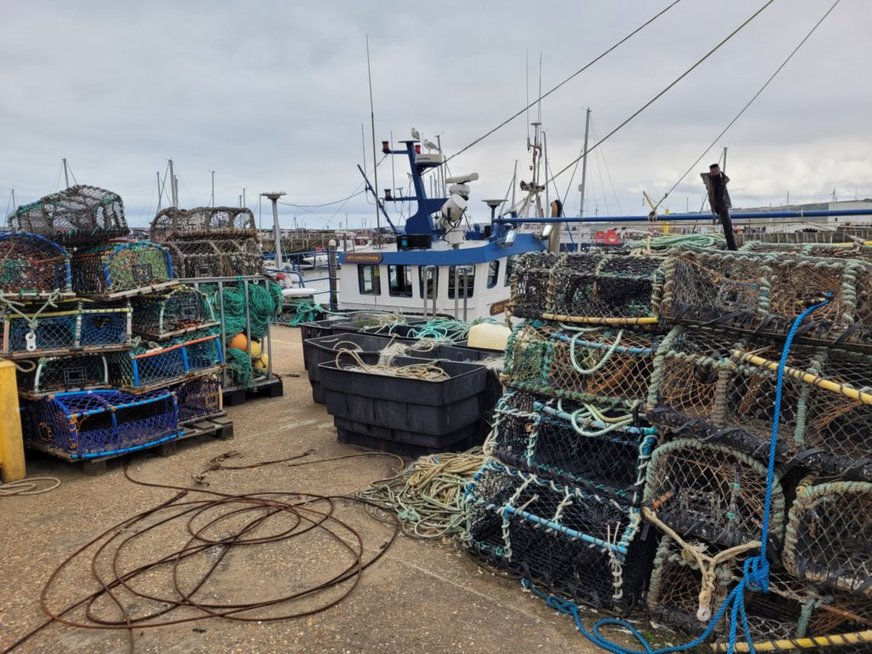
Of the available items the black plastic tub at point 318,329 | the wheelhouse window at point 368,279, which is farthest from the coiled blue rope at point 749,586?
the wheelhouse window at point 368,279

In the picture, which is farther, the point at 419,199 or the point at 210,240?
the point at 419,199

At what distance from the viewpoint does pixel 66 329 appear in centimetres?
520

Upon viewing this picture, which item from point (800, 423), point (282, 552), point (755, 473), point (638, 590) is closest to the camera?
point (800, 423)

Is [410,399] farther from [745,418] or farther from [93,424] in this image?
[93,424]

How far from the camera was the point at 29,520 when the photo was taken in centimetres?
411

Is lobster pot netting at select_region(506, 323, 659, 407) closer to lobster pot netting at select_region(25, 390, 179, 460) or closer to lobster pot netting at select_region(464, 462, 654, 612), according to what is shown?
lobster pot netting at select_region(464, 462, 654, 612)

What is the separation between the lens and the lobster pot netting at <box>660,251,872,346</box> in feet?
8.70

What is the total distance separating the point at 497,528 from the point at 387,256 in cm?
822

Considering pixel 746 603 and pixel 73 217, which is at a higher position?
pixel 73 217

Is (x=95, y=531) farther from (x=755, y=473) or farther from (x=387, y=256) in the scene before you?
(x=387, y=256)

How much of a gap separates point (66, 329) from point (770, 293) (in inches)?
207

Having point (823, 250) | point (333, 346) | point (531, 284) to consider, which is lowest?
point (333, 346)

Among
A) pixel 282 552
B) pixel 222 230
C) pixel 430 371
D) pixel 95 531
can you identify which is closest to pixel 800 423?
pixel 282 552

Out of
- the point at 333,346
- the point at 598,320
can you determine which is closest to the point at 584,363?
the point at 598,320
